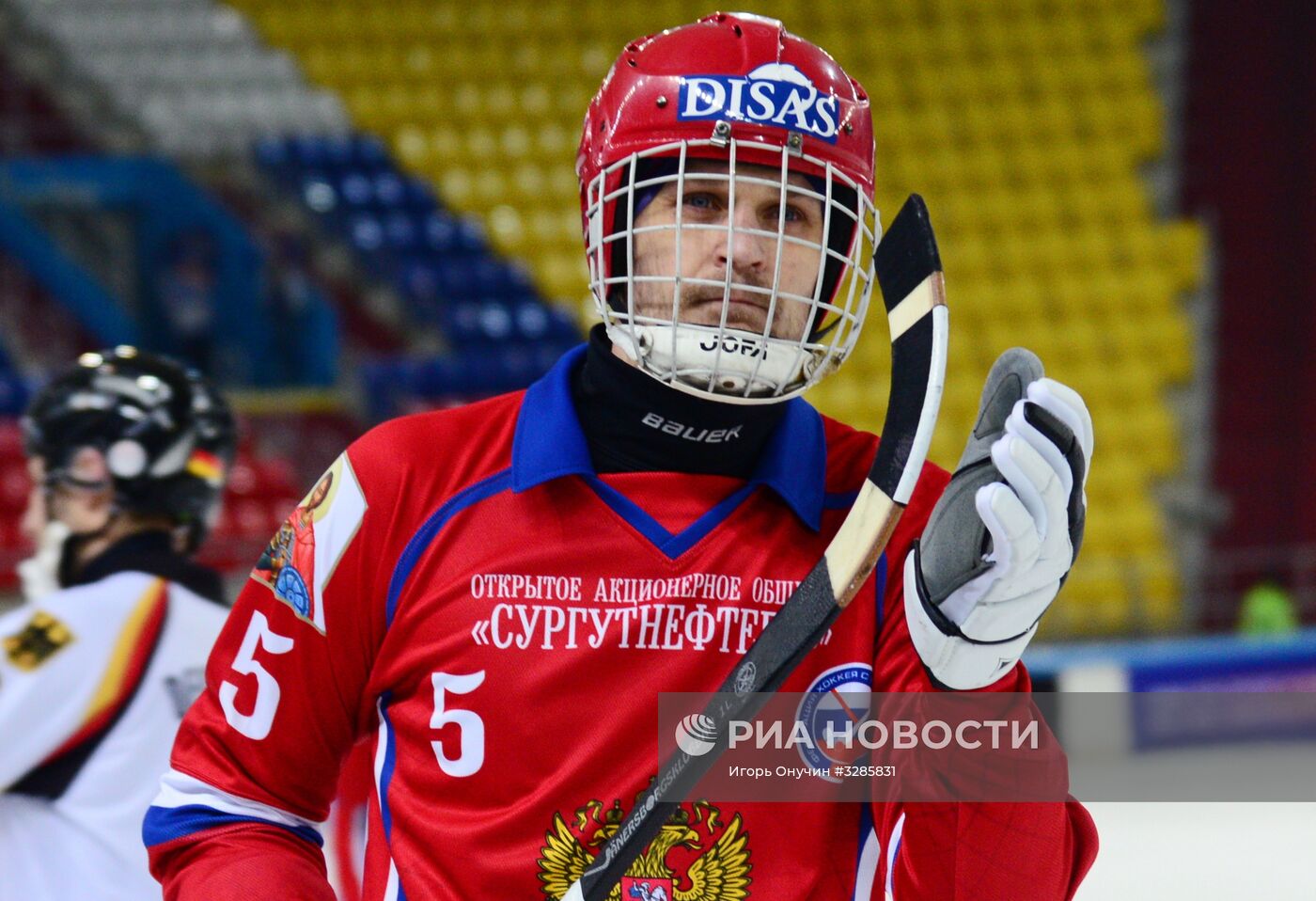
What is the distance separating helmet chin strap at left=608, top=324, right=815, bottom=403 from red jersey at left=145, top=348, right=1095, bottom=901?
0.38 ft

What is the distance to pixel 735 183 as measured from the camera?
5.09 feet

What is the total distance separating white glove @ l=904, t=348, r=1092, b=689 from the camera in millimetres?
1229

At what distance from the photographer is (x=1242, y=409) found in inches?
381

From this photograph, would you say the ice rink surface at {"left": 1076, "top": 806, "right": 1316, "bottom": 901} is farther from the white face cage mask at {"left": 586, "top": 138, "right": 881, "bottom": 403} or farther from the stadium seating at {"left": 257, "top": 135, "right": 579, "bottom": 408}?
the stadium seating at {"left": 257, "top": 135, "right": 579, "bottom": 408}

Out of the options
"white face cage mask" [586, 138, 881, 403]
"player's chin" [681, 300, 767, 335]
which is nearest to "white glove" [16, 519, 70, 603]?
"white face cage mask" [586, 138, 881, 403]

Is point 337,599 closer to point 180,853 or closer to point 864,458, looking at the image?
point 180,853

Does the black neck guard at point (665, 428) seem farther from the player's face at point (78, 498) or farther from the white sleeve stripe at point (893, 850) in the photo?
the player's face at point (78, 498)

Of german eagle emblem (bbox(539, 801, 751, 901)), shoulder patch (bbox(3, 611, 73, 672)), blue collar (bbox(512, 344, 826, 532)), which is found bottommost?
german eagle emblem (bbox(539, 801, 751, 901))

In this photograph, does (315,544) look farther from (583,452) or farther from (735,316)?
(735,316)

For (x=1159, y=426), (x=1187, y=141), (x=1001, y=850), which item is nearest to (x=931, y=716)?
(x=1001, y=850)

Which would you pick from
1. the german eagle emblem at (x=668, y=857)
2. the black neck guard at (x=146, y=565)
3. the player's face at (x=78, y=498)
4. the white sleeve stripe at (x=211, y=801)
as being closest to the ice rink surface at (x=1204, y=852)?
the black neck guard at (x=146, y=565)

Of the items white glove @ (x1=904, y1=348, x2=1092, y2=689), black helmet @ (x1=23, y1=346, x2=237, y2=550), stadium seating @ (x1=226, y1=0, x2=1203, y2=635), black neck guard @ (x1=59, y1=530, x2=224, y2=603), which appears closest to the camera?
white glove @ (x1=904, y1=348, x2=1092, y2=689)

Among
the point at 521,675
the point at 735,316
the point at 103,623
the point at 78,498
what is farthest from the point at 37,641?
the point at 735,316

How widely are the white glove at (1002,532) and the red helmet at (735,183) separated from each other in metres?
0.26
